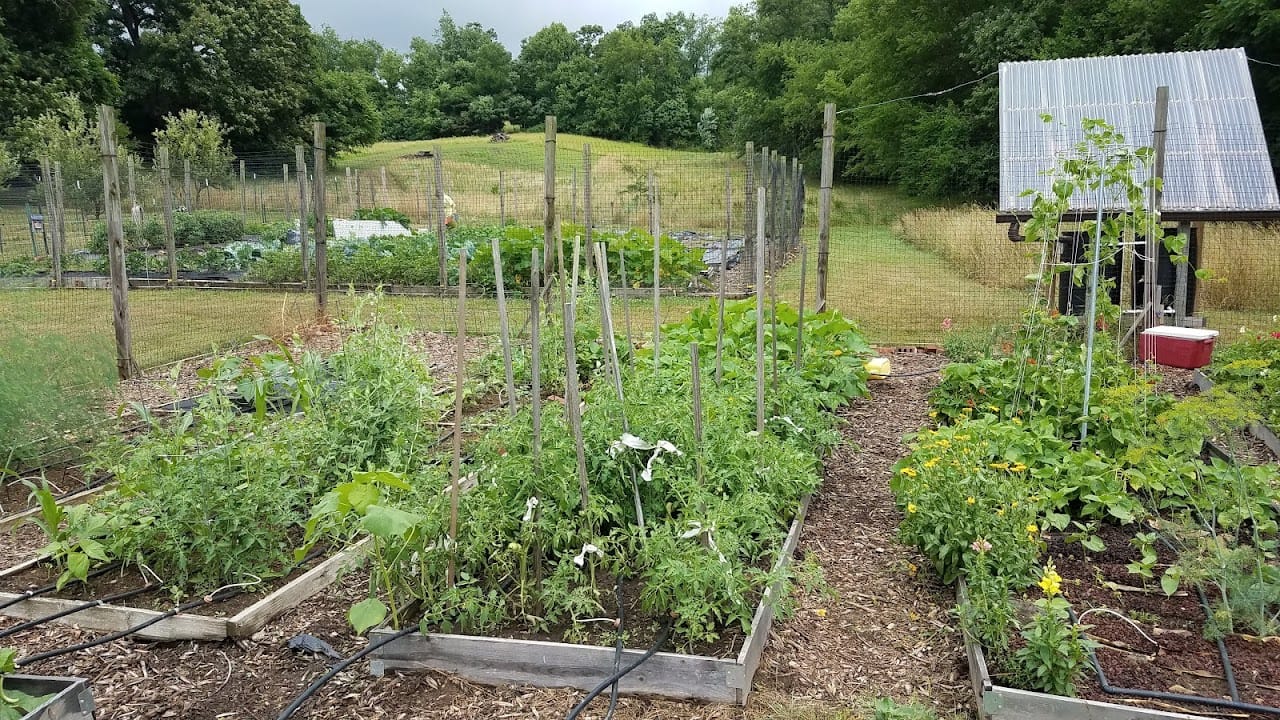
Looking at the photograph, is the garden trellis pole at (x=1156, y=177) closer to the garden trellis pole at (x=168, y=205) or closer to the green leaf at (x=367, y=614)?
the green leaf at (x=367, y=614)

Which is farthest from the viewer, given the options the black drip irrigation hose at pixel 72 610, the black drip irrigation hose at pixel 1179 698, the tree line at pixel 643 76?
the tree line at pixel 643 76

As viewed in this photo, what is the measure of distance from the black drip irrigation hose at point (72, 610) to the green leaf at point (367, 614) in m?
1.28

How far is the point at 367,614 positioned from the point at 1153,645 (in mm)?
2686

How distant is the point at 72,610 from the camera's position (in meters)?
3.12

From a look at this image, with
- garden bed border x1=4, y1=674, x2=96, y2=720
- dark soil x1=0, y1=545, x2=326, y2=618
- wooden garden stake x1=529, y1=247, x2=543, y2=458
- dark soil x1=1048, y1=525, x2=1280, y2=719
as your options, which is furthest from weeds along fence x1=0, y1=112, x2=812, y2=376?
dark soil x1=1048, y1=525, x2=1280, y2=719

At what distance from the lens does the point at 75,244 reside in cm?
1519

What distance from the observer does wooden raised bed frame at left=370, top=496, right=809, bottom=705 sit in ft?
8.75

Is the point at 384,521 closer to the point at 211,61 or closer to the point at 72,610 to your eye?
the point at 72,610

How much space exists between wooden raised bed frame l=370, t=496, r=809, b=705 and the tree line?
979 cm

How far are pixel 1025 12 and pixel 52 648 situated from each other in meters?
26.9

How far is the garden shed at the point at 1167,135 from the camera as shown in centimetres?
700

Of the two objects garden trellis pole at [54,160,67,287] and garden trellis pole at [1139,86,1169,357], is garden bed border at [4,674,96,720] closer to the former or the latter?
garden trellis pole at [1139,86,1169,357]

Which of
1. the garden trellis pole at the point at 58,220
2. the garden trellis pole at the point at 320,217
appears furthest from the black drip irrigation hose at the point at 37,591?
the garden trellis pole at the point at 58,220

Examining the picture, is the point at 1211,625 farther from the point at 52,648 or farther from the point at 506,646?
the point at 52,648
